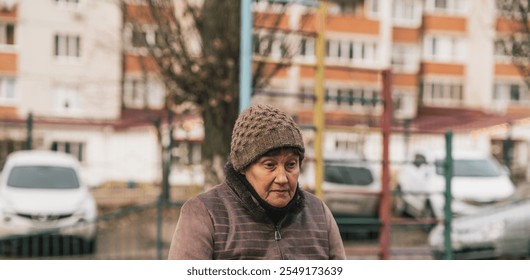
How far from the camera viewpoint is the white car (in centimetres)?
834

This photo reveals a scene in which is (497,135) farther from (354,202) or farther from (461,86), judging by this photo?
(354,202)

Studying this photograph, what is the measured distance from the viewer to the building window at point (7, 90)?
26688 mm

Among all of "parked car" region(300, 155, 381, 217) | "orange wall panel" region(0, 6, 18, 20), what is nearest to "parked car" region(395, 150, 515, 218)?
"parked car" region(300, 155, 381, 217)

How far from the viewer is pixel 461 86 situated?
32781mm

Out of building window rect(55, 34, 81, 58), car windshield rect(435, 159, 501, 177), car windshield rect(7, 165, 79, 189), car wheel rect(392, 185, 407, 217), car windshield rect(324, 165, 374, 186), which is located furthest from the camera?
building window rect(55, 34, 81, 58)

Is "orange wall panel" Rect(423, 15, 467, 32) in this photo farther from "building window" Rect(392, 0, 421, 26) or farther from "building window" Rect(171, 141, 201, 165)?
"building window" Rect(171, 141, 201, 165)

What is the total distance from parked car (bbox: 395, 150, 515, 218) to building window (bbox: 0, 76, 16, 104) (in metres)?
17.9

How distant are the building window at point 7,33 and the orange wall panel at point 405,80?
51.0 ft

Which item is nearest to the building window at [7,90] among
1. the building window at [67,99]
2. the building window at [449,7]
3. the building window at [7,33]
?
the building window at [7,33]

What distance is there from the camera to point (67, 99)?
28.0 m

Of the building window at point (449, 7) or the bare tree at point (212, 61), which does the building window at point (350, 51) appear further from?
the bare tree at point (212, 61)

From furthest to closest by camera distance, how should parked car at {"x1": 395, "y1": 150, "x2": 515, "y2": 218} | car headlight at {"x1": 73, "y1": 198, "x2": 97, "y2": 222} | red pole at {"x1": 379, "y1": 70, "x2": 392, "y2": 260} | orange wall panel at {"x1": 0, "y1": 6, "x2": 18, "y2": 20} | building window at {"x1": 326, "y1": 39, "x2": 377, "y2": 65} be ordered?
building window at {"x1": 326, "y1": 39, "x2": 377, "y2": 65}
orange wall panel at {"x1": 0, "y1": 6, "x2": 18, "y2": 20}
parked car at {"x1": 395, "y1": 150, "x2": 515, "y2": 218}
car headlight at {"x1": 73, "y1": 198, "x2": 97, "y2": 222}
red pole at {"x1": 379, "y1": 70, "x2": 392, "y2": 260}

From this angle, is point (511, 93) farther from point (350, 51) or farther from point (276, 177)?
point (276, 177)
